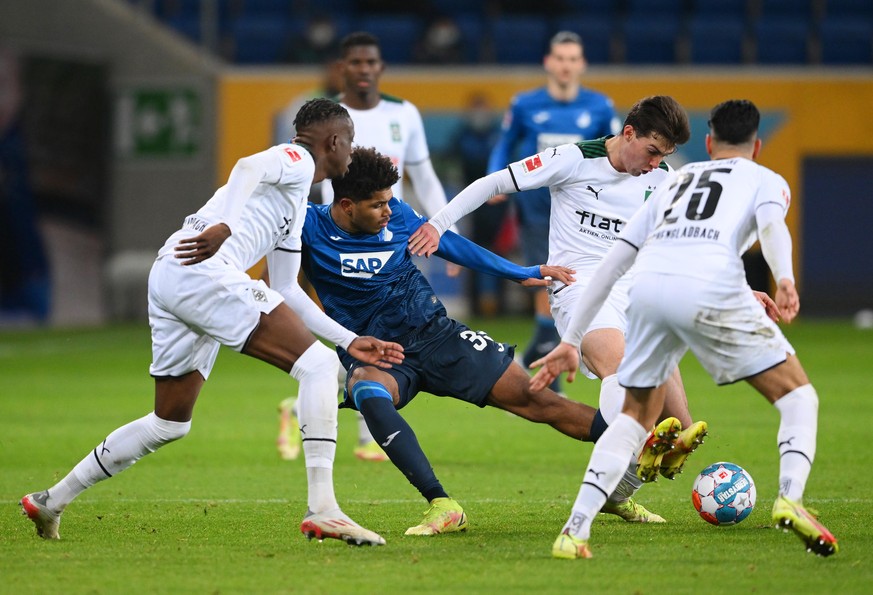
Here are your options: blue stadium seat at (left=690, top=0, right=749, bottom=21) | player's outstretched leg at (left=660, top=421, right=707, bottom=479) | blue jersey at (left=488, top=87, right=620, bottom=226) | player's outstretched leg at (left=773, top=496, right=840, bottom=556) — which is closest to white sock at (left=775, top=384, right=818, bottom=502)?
player's outstretched leg at (left=773, top=496, right=840, bottom=556)

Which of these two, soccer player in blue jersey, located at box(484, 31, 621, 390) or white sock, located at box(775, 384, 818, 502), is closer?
white sock, located at box(775, 384, 818, 502)

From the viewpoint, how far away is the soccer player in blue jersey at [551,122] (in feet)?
34.0

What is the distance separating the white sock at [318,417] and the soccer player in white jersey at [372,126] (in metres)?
3.03

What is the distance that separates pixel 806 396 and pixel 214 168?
16.6 meters

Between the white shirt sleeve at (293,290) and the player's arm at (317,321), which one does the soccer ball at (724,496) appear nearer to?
the player's arm at (317,321)

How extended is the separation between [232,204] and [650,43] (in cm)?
1592

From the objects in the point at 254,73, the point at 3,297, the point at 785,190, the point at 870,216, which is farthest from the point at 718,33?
the point at 785,190

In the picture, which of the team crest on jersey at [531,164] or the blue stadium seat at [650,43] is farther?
the blue stadium seat at [650,43]

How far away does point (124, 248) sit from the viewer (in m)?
21.0

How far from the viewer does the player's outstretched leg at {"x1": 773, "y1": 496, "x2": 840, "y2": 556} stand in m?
4.95

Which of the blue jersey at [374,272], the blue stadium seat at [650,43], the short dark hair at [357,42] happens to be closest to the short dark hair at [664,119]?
the blue jersey at [374,272]

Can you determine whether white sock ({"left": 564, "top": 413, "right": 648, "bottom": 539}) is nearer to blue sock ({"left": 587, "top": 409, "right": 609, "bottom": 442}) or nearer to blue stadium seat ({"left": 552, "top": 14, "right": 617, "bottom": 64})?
blue sock ({"left": 587, "top": 409, "right": 609, "bottom": 442})

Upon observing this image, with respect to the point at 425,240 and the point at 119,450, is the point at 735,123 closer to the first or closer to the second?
the point at 425,240

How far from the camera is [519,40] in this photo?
67.6 feet
